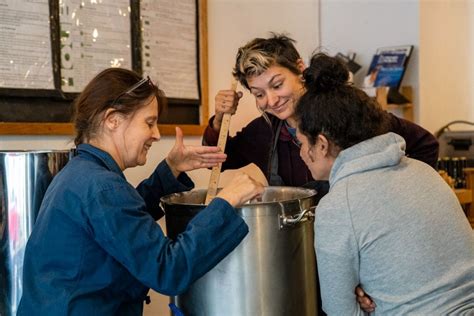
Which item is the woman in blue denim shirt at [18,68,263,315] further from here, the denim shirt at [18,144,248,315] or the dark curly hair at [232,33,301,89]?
the dark curly hair at [232,33,301,89]

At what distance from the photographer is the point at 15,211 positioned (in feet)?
3.52

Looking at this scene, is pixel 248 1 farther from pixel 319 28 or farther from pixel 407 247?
pixel 407 247

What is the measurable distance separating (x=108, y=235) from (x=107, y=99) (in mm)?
268

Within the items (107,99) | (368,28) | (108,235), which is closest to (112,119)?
(107,99)

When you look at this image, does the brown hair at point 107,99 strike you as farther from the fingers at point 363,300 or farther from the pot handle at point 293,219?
the fingers at point 363,300

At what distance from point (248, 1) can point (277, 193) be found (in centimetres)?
96

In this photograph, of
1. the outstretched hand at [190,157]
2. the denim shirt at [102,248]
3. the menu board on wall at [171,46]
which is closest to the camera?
the denim shirt at [102,248]

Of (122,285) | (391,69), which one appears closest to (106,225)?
(122,285)

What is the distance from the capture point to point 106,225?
0.85 metres

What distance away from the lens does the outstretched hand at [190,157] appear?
124 cm

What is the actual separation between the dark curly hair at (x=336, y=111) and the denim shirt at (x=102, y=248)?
234 millimetres

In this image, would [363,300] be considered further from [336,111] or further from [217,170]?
[217,170]

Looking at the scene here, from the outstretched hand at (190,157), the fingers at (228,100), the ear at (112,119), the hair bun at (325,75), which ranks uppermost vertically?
the hair bun at (325,75)

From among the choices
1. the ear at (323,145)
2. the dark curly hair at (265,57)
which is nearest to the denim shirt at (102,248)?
the ear at (323,145)
